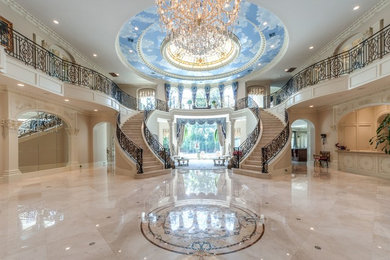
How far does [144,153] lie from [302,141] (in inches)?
497

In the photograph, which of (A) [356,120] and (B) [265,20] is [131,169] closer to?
(B) [265,20]

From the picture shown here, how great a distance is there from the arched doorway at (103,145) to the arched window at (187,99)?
6187 millimetres

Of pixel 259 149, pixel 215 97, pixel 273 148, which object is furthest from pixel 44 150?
pixel 215 97

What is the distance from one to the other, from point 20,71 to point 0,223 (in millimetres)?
4248

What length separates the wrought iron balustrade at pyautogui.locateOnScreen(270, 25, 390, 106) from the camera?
516 centimetres

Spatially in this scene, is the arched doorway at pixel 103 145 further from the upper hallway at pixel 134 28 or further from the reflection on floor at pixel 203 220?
the reflection on floor at pixel 203 220

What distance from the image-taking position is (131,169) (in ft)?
23.8

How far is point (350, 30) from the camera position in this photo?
6.98 metres

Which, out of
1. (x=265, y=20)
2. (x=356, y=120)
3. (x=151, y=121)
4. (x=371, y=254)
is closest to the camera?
(x=371, y=254)

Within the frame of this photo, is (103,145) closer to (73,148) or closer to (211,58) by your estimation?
(73,148)

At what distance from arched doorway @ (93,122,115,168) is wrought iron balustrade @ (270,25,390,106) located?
36.8 feet

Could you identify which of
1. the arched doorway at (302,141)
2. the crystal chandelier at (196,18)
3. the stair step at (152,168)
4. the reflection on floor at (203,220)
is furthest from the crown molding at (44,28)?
the arched doorway at (302,141)

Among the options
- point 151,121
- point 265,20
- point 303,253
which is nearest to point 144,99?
point 151,121

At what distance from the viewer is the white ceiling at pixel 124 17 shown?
5566mm
